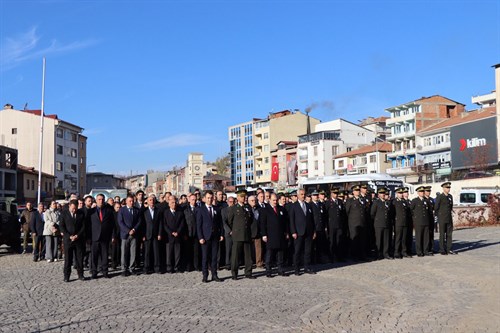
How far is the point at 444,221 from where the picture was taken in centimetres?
1764

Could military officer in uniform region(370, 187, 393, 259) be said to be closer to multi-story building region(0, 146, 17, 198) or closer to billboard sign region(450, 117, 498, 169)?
billboard sign region(450, 117, 498, 169)

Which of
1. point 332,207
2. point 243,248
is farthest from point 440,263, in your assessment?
point 243,248

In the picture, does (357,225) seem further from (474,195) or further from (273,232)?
(474,195)

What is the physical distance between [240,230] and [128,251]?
9.74 ft

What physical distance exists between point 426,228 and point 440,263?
2149 mm

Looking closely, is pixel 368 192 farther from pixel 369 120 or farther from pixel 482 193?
pixel 369 120

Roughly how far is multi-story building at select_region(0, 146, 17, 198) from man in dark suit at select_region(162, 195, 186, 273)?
178 feet

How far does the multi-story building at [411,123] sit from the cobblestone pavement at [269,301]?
69946mm

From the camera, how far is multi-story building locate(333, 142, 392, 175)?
89.6m

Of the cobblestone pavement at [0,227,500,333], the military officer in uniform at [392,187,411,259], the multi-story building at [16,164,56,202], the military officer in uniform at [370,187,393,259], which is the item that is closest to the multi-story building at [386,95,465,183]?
the multi-story building at [16,164,56,202]

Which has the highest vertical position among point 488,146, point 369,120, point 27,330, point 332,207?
point 369,120

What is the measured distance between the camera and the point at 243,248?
14.0m

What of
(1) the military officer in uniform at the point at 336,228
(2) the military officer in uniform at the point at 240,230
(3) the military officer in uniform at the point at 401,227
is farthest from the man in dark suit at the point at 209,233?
(3) the military officer in uniform at the point at 401,227

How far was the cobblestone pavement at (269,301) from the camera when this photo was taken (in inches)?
332
